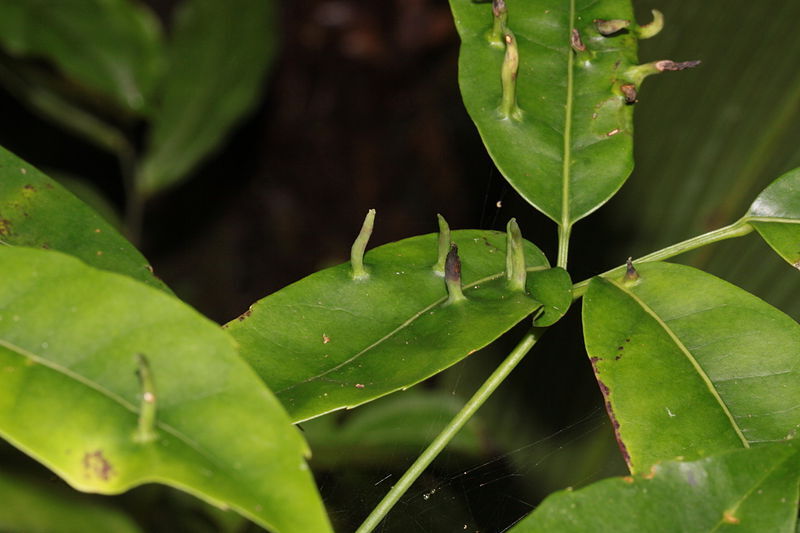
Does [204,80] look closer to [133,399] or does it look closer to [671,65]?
[671,65]

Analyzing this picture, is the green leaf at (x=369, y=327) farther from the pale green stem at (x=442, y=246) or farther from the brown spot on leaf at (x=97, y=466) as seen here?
the brown spot on leaf at (x=97, y=466)

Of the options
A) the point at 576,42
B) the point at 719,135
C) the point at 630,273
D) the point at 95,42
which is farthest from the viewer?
the point at 95,42

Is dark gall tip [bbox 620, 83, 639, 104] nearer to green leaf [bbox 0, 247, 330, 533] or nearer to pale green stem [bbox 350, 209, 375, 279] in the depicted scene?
pale green stem [bbox 350, 209, 375, 279]

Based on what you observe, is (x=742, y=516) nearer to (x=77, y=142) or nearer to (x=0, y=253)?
(x=0, y=253)

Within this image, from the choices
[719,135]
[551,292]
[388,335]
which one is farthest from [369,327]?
[719,135]

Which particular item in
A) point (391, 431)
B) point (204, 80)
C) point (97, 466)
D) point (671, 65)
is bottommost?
point (391, 431)

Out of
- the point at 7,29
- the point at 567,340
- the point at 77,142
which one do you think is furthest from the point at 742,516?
the point at 77,142
